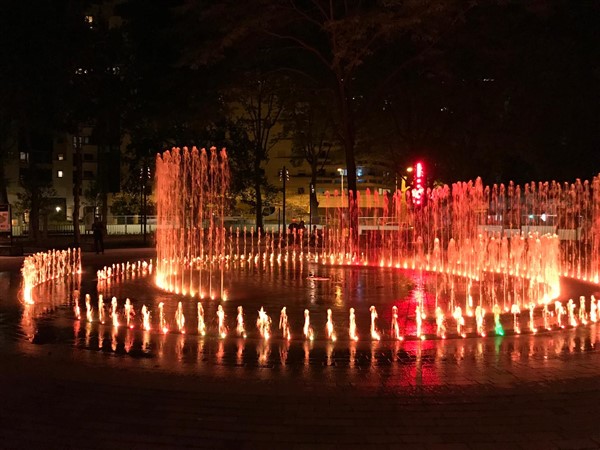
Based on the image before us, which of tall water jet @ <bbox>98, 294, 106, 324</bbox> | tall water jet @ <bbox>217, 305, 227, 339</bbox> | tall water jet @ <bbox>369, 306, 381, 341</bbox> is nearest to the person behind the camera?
tall water jet @ <bbox>369, 306, 381, 341</bbox>

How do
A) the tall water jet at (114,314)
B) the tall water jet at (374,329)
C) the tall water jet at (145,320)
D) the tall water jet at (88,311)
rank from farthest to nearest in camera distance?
the tall water jet at (88,311)
the tall water jet at (114,314)
the tall water jet at (145,320)
the tall water jet at (374,329)

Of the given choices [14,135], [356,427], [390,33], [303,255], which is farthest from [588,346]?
[14,135]

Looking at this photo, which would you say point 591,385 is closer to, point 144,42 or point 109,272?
point 109,272

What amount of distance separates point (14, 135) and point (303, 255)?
93.4ft

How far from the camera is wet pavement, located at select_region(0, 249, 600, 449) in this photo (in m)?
5.79

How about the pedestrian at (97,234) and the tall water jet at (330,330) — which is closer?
the tall water jet at (330,330)

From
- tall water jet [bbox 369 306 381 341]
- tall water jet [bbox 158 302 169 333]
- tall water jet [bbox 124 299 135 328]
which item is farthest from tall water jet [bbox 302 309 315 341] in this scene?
tall water jet [bbox 124 299 135 328]

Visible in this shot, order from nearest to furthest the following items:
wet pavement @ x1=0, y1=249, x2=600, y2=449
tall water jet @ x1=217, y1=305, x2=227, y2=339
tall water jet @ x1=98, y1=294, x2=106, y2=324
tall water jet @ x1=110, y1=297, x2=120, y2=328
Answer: wet pavement @ x1=0, y1=249, x2=600, y2=449, tall water jet @ x1=217, y1=305, x2=227, y2=339, tall water jet @ x1=110, y1=297, x2=120, y2=328, tall water jet @ x1=98, y1=294, x2=106, y2=324

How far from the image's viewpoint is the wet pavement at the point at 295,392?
228 inches

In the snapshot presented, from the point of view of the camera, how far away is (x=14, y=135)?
46.7 m

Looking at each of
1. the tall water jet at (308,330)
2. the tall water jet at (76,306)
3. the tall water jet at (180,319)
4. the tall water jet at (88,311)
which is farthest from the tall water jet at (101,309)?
the tall water jet at (308,330)

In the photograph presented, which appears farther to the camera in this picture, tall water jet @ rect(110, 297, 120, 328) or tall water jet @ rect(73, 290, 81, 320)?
tall water jet @ rect(73, 290, 81, 320)

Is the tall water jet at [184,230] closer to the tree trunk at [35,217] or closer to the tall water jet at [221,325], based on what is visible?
the tall water jet at [221,325]

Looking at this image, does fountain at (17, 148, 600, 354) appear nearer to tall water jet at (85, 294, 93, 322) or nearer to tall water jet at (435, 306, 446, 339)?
tall water jet at (435, 306, 446, 339)
